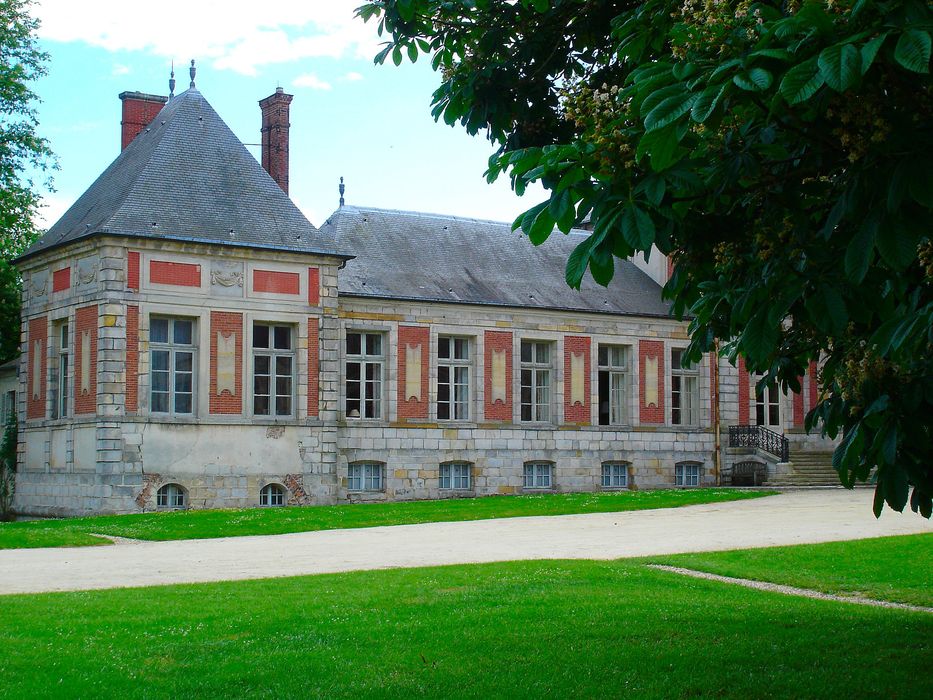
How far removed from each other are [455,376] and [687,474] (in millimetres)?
6530

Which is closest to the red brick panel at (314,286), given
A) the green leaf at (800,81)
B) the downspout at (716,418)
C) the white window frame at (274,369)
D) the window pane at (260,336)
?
the white window frame at (274,369)

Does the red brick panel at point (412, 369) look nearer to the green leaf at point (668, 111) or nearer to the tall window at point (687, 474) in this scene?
the tall window at point (687, 474)

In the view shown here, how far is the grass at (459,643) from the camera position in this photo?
6.26 metres

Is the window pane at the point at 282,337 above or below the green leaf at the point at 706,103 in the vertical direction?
above

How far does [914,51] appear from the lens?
3.63m

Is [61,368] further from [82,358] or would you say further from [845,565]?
[845,565]

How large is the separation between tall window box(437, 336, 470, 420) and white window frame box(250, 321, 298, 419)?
3.61 m

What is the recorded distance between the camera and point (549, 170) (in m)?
4.69

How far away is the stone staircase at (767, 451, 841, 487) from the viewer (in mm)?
27500

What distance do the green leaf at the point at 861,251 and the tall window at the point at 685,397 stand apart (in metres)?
Result: 25.5

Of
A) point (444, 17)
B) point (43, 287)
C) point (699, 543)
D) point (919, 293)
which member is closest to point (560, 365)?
point (43, 287)

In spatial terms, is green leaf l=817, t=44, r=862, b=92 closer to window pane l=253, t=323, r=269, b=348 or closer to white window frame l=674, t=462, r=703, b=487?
window pane l=253, t=323, r=269, b=348

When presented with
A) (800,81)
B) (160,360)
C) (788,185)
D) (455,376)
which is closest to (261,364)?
(160,360)

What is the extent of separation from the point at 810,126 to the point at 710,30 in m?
0.60
